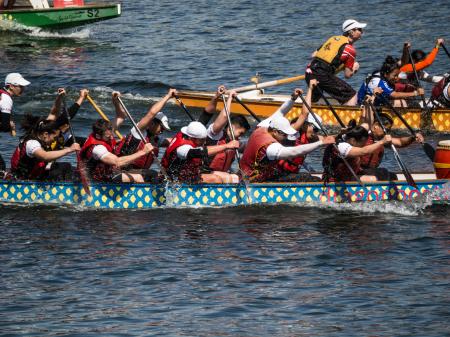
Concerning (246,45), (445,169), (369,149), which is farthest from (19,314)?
(246,45)

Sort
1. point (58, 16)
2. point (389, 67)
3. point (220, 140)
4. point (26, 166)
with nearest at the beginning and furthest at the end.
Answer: point (26, 166)
point (220, 140)
point (389, 67)
point (58, 16)

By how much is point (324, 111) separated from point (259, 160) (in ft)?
24.6

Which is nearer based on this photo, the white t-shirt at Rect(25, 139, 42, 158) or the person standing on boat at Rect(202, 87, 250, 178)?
the white t-shirt at Rect(25, 139, 42, 158)

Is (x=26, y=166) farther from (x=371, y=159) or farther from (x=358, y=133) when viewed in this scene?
(x=371, y=159)

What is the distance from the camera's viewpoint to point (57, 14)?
126ft

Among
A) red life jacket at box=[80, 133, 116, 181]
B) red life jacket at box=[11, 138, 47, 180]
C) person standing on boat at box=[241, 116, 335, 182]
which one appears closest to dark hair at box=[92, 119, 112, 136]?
red life jacket at box=[80, 133, 116, 181]

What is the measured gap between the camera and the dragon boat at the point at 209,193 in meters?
19.6

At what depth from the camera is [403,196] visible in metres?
19.7

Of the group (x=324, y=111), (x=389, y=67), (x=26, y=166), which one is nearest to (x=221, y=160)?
(x=26, y=166)

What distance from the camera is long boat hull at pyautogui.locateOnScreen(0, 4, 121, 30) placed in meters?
38.2

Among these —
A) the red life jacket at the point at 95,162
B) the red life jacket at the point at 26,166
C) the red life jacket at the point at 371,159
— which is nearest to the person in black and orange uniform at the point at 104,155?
the red life jacket at the point at 95,162

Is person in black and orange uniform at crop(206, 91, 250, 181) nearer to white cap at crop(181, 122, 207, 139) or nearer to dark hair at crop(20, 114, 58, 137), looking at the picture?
white cap at crop(181, 122, 207, 139)

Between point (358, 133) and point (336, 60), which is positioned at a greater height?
point (336, 60)

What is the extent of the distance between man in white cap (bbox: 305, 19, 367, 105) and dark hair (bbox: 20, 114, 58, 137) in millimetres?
7354
